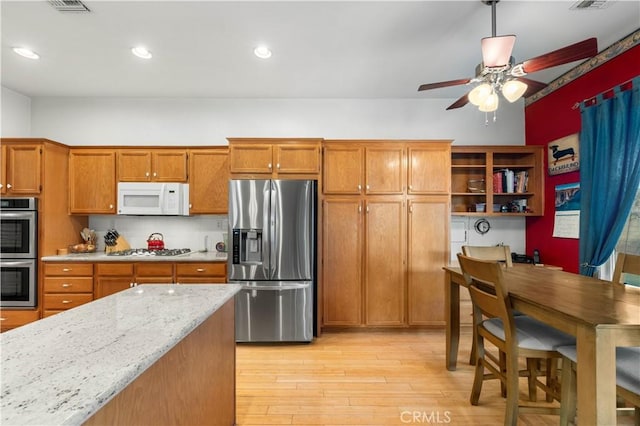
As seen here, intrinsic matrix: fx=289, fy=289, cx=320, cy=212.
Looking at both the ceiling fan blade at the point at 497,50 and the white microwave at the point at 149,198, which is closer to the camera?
the ceiling fan blade at the point at 497,50

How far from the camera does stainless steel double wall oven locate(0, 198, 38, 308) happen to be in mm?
3045

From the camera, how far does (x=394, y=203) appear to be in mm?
3334

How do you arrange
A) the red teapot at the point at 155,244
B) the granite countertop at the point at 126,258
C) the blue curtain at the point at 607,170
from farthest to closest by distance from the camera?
the red teapot at the point at 155,244 < the granite countertop at the point at 126,258 < the blue curtain at the point at 607,170

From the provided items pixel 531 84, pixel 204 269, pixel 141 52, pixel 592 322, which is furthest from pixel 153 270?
pixel 531 84

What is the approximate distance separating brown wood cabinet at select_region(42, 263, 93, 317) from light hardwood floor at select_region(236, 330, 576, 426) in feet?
6.07

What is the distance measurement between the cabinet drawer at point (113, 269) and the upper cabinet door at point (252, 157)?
1.65 meters

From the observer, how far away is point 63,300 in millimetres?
3123

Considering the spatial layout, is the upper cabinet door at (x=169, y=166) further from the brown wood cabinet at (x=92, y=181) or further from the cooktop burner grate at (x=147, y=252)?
the cooktop burner grate at (x=147, y=252)

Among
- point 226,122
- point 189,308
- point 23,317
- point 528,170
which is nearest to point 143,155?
point 226,122

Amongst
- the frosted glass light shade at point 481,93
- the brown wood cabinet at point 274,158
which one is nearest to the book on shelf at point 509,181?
the frosted glass light shade at point 481,93

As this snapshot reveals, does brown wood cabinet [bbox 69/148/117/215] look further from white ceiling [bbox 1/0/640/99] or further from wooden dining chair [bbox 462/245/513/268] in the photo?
wooden dining chair [bbox 462/245/513/268]

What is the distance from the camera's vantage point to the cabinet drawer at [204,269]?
3160 mm

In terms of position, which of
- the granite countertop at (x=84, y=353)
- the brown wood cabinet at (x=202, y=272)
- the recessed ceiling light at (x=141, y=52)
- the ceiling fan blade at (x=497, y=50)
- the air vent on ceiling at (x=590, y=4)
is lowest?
the brown wood cabinet at (x=202, y=272)

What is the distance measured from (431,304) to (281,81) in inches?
121
